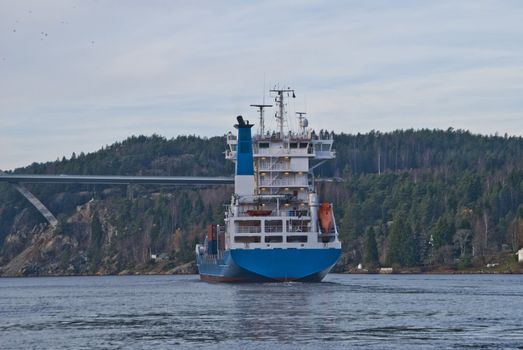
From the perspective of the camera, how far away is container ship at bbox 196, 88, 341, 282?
107312 mm

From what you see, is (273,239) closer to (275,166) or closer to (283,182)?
(283,182)

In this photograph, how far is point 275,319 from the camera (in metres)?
68.9

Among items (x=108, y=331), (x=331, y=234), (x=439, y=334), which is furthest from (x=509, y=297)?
(x=108, y=331)

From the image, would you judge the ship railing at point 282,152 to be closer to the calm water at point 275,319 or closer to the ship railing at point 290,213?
the ship railing at point 290,213

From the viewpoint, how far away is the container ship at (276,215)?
352ft

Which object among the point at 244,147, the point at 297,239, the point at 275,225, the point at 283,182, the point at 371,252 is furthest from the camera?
the point at 371,252

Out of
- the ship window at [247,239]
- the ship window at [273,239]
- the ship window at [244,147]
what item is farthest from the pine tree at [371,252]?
the ship window at [273,239]

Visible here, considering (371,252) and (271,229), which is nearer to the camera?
(271,229)

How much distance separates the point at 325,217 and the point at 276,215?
15.5 ft

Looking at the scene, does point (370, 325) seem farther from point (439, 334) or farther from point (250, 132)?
point (250, 132)

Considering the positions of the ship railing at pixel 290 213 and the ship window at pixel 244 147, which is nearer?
the ship railing at pixel 290 213

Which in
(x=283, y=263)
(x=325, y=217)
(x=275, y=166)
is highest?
(x=275, y=166)

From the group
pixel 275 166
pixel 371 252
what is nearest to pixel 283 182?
pixel 275 166

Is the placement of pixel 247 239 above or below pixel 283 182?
below
